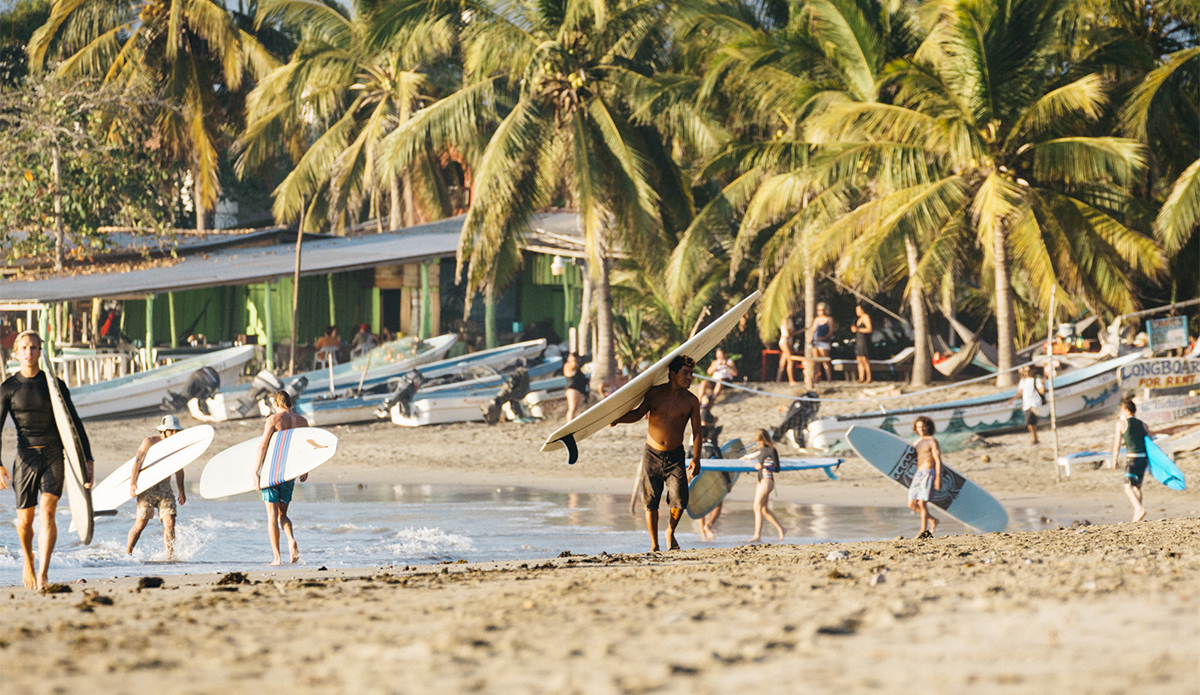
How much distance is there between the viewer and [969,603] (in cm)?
459

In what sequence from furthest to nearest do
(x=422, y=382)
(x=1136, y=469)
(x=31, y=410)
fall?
(x=422, y=382), (x=1136, y=469), (x=31, y=410)

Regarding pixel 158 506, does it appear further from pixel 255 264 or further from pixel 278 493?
pixel 255 264

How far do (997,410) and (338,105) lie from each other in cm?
1886

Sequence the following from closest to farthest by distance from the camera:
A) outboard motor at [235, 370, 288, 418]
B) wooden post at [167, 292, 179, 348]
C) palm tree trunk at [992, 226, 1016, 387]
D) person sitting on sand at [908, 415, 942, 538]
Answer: person sitting on sand at [908, 415, 942, 538] → palm tree trunk at [992, 226, 1016, 387] → outboard motor at [235, 370, 288, 418] → wooden post at [167, 292, 179, 348]

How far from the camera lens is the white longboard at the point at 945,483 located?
1076 centimetres

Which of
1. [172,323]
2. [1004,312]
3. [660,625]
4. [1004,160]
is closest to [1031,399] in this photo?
[1004,312]

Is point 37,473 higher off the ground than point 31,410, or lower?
lower

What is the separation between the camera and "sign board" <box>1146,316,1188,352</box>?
1508 cm

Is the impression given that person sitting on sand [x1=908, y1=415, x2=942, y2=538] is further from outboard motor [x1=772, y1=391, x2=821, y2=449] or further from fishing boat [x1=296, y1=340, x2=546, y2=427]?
fishing boat [x1=296, y1=340, x2=546, y2=427]

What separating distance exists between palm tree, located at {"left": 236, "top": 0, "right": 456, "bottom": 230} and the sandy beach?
1523 cm

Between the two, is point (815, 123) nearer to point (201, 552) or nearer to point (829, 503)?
point (829, 503)

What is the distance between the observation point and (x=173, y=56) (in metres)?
28.3

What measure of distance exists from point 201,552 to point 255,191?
2849 centimetres

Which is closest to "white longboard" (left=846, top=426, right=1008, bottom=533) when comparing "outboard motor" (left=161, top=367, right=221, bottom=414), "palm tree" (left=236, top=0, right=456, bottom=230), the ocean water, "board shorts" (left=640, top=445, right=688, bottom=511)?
the ocean water
